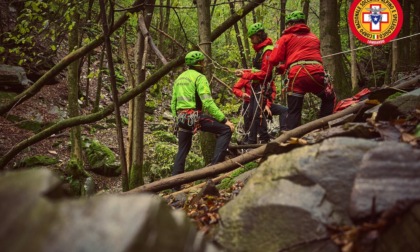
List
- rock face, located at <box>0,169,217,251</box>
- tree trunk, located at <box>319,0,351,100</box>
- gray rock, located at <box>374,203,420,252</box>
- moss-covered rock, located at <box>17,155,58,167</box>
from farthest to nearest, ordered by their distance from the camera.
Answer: moss-covered rock, located at <box>17,155,58,167</box>, tree trunk, located at <box>319,0,351,100</box>, gray rock, located at <box>374,203,420,252</box>, rock face, located at <box>0,169,217,251</box>

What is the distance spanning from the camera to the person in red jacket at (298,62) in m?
5.90

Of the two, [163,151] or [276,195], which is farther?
[163,151]

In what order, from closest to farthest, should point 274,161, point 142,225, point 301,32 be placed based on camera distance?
point 142,225 < point 274,161 < point 301,32

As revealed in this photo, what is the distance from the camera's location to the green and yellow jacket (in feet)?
21.1

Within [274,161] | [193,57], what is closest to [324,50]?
[193,57]

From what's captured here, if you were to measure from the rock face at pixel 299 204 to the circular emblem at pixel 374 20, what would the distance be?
809 cm

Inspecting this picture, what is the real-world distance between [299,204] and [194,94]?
4639 millimetres

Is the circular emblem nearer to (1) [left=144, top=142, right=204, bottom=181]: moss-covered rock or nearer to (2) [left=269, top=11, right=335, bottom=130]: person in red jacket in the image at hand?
(2) [left=269, top=11, right=335, bottom=130]: person in red jacket

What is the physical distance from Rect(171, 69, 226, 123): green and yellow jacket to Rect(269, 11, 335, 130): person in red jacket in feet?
4.11

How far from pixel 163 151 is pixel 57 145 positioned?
376 cm

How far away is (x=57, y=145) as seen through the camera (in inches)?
473

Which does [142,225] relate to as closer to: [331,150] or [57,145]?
[331,150]

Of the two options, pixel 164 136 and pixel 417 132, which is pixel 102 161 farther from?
pixel 417 132

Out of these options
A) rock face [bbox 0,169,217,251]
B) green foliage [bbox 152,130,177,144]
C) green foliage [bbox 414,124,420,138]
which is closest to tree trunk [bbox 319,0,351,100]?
green foliage [bbox 414,124,420,138]
